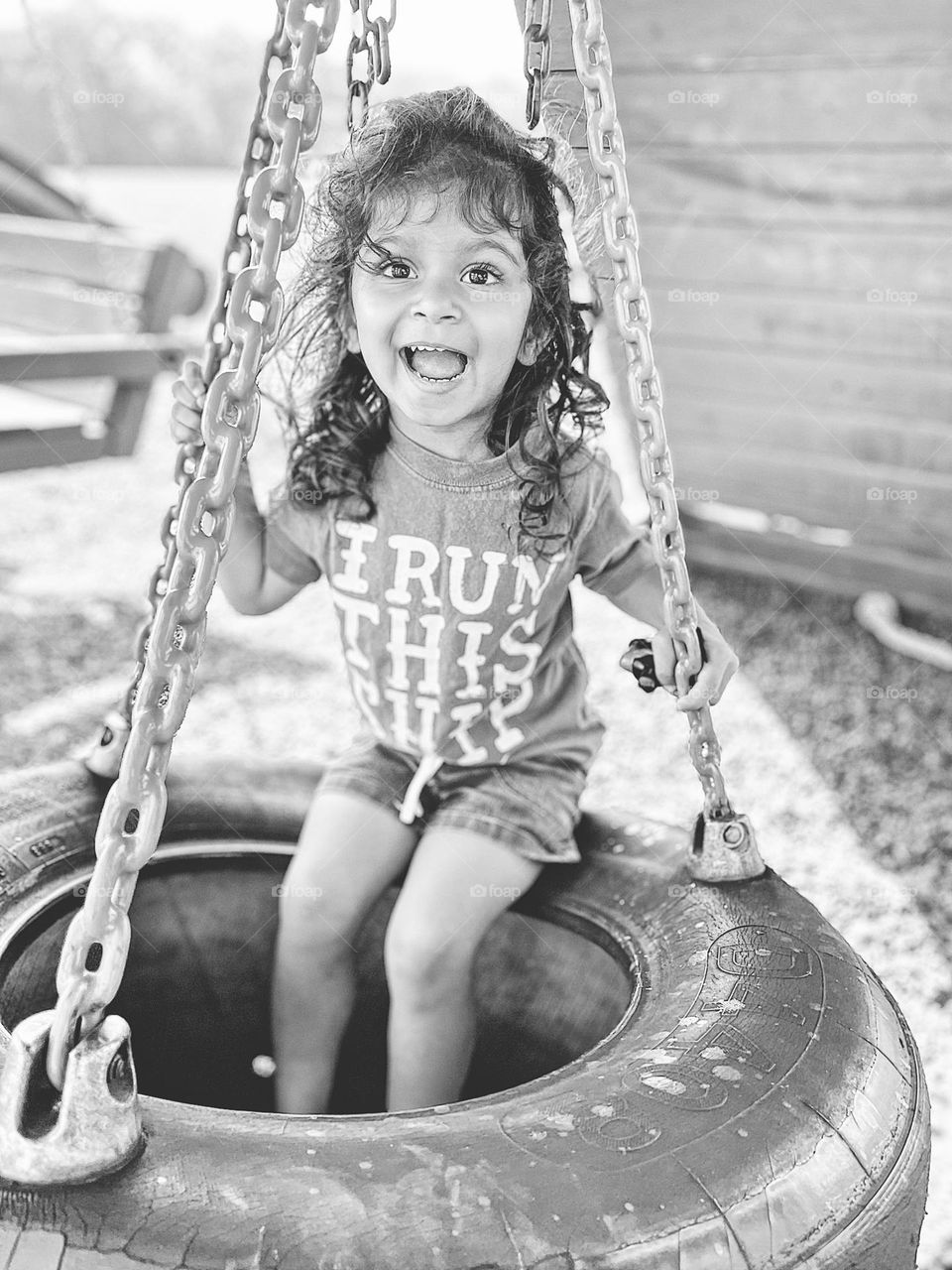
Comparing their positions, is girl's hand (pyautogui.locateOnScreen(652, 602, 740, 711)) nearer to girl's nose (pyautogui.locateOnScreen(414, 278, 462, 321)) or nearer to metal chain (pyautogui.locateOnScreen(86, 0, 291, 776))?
girl's nose (pyautogui.locateOnScreen(414, 278, 462, 321))

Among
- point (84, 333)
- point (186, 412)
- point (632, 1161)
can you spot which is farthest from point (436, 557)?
point (84, 333)

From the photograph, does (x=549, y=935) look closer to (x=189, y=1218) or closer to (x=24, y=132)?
(x=189, y=1218)

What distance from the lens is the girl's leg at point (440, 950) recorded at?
1.42m

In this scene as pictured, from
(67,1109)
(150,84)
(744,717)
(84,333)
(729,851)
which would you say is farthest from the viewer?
(150,84)

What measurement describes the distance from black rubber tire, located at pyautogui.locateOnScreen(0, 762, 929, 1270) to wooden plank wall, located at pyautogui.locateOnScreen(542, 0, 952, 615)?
232cm

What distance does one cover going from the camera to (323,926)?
60.1 inches

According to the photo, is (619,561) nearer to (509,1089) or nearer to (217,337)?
(217,337)

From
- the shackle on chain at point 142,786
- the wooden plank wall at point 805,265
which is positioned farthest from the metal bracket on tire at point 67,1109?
the wooden plank wall at point 805,265

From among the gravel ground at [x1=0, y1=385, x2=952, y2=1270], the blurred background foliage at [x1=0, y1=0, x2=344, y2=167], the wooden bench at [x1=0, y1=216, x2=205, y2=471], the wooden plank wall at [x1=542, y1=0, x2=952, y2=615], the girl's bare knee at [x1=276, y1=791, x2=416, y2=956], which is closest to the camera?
the girl's bare knee at [x1=276, y1=791, x2=416, y2=956]

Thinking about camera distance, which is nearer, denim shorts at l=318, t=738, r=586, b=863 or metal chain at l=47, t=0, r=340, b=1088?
metal chain at l=47, t=0, r=340, b=1088

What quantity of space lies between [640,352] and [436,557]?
0.36m

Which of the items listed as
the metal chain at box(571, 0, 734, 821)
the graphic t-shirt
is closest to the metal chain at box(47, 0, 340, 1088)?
the metal chain at box(571, 0, 734, 821)

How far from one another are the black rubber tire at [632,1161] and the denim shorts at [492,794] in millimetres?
230

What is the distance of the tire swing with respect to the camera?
905mm
